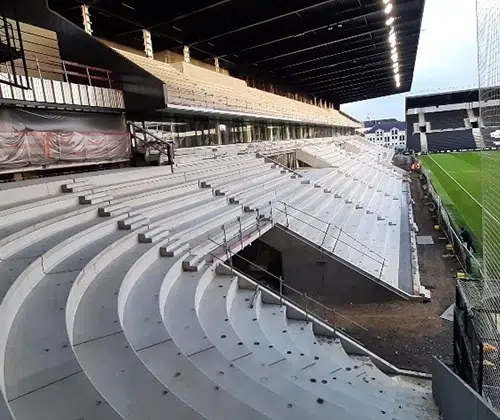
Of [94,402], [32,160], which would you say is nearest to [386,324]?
[94,402]

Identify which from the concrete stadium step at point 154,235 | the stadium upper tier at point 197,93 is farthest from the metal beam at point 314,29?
the concrete stadium step at point 154,235

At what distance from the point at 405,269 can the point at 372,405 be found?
609cm

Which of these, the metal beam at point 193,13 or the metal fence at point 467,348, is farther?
the metal beam at point 193,13

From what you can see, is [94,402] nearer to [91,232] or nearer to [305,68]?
[91,232]

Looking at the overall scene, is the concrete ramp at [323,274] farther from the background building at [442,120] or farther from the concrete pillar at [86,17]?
the background building at [442,120]

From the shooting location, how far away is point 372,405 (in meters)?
A: 3.99

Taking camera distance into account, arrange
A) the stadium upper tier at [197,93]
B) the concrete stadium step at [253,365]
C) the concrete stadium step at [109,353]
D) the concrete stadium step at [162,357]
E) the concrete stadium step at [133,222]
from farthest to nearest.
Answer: the stadium upper tier at [197,93] < the concrete stadium step at [133,222] < the concrete stadium step at [253,365] < the concrete stadium step at [162,357] < the concrete stadium step at [109,353]

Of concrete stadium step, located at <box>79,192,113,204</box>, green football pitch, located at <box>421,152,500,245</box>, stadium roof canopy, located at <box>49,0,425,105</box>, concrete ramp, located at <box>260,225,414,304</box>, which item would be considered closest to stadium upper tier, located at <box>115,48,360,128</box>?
stadium roof canopy, located at <box>49,0,425,105</box>

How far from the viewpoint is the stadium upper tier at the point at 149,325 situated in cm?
271

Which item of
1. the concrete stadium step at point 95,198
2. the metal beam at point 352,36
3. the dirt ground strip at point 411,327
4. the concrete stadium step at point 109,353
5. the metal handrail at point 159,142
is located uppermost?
the metal beam at point 352,36

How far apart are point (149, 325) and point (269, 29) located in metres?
17.6

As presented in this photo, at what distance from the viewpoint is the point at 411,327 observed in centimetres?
712

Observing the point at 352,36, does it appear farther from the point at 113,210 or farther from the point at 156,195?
the point at 113,210

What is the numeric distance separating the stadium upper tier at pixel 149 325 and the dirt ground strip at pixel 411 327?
0.59m
